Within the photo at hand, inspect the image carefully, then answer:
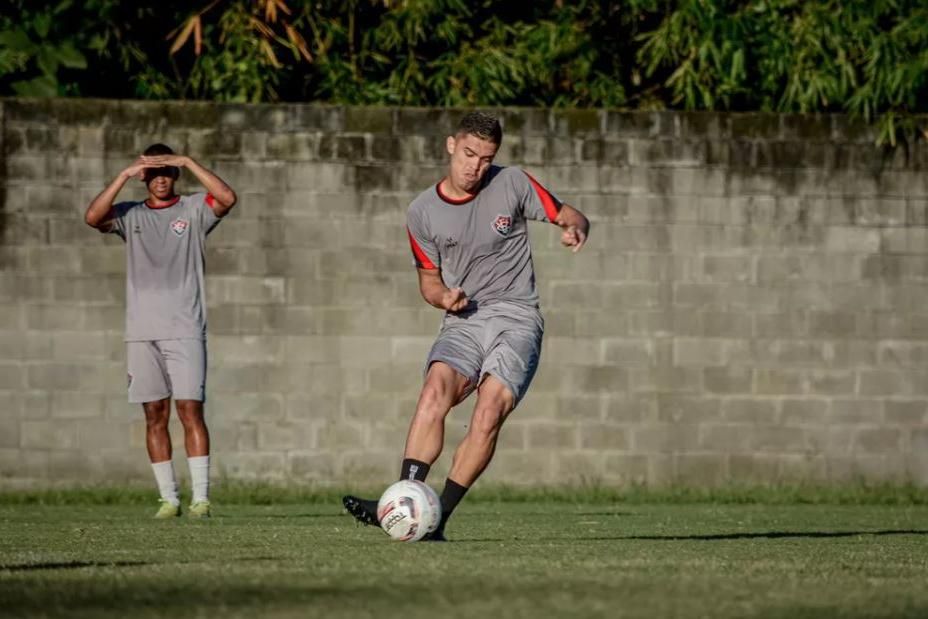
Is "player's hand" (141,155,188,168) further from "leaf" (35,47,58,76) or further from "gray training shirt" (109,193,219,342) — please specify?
A: "leaf" (35,47,58,76)

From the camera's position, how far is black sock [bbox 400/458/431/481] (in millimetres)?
7410

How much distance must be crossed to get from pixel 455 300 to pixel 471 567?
1.82 metres

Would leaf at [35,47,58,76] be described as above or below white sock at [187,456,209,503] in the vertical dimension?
above

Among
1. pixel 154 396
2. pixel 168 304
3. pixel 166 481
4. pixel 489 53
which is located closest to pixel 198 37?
pixel 489 53

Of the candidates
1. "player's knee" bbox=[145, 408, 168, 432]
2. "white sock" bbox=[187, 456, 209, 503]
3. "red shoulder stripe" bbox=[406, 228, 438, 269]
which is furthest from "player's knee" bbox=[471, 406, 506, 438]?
"player's knee" bbox=[145, 408, 168, 432]

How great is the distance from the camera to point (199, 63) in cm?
1330

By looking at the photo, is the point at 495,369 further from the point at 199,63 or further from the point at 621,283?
the point at 199,63

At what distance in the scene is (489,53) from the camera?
13445 millimetres

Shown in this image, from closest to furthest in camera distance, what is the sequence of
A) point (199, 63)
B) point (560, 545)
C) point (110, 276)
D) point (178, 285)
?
point (560, 545) < point (178, 285) < point (110, 276) < point (199, 63)

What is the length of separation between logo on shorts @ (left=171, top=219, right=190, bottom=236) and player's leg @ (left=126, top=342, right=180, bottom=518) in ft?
2.18

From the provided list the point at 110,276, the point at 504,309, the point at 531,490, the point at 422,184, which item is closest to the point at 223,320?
the point at 110,276

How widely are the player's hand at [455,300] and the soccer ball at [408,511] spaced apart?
2.62 feet

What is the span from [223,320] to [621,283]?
2.85 meters

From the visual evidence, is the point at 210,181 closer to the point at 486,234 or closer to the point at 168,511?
the point at 168,511
